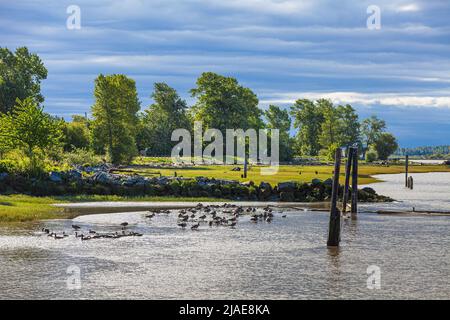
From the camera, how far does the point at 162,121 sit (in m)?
152

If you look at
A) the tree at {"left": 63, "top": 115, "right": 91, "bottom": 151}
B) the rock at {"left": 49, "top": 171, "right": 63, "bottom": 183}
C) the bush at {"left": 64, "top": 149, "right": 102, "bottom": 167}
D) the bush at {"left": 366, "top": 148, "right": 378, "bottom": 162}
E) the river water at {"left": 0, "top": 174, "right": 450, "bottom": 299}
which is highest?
the tree at {"left": 63, "top": 115, "right": 91, "bottom": 151}

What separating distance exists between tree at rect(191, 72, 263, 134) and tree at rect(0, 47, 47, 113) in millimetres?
A: 34835

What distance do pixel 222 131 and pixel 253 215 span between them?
329ft

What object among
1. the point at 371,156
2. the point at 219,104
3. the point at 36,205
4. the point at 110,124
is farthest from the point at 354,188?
the point at 371,156

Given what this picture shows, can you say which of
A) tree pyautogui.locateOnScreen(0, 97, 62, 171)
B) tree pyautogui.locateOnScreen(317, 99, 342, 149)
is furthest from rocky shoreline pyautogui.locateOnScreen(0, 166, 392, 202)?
tree pyautogui.locateOnScreen(317, 99, 342, 149)

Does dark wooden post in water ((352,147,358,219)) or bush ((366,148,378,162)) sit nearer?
dark wooden post in water ((352,147,358,219))

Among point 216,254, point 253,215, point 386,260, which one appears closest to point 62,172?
point 253,215

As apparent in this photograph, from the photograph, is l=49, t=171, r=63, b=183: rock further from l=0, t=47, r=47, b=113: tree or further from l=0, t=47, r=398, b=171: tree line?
l=0, t=47, r=47, b=113: tree

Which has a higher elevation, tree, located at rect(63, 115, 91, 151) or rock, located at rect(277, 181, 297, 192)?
tree, located at rect(63, 115, 91, 151)

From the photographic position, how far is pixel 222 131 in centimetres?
14012

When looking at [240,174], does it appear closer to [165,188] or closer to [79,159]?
[79,159]

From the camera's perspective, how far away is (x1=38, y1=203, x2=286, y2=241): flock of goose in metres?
30.5

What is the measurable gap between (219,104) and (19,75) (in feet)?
143
